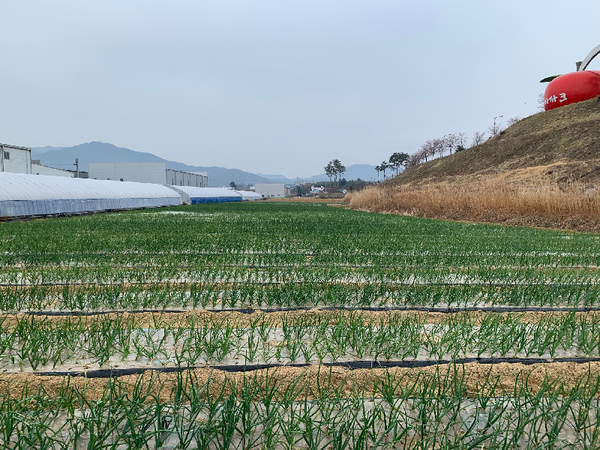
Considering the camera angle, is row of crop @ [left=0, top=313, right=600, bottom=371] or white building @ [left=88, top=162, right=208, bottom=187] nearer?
row of crop @ [left=0, top=313, right=600, bottom=371]

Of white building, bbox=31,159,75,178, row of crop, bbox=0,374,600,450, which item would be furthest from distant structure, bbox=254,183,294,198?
row of crop, bbox=0,374,600,450

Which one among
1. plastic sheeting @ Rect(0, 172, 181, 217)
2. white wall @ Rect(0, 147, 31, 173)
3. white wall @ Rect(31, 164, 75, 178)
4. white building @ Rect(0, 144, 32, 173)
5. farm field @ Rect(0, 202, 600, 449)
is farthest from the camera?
white wall @ Rect(31, 164, 75, 178)

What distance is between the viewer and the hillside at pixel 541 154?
2427 cm

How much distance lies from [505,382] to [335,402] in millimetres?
1201

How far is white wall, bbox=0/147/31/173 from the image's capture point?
120 ft

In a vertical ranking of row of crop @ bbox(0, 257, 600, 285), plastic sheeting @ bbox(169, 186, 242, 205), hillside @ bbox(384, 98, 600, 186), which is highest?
hillside @ bbox(384, 98, 600, 186)

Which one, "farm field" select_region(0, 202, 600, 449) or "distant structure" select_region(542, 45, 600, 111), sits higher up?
"distant structure" select_region(542, 45, 600, 111)

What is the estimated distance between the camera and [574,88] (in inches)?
1431

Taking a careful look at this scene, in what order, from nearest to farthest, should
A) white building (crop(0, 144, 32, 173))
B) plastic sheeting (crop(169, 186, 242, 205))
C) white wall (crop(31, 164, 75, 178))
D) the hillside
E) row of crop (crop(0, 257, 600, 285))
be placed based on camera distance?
row of crop (crop(0, 257, 600, 285)) < the hillside < white building (crop(0, 144, 32, 173)) < plastic sheeting (crop(169, 186, 242, 205)) < white wall (crop(31, 164, 75, 178))

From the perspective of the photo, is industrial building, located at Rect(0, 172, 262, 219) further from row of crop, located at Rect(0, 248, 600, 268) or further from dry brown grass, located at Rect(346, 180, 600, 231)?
dry brown grass, located at Rect(346, 180, 600, 231)

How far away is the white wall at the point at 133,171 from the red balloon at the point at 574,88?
5494 centimetres

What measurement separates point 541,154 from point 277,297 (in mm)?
35430

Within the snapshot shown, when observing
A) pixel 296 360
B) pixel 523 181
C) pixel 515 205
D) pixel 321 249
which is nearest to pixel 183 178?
pixel 523 181

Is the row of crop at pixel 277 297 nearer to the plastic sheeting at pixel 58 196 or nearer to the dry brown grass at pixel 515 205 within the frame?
the dry brown grass at pixel 515 205
